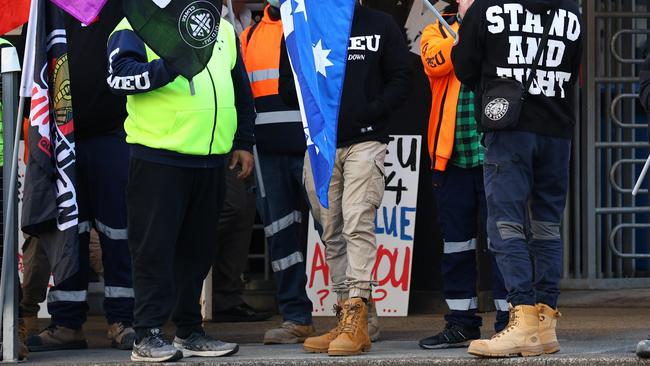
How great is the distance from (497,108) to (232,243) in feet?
10.4

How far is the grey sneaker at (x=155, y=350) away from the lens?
7496 mm

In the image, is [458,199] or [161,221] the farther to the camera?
[458,199]

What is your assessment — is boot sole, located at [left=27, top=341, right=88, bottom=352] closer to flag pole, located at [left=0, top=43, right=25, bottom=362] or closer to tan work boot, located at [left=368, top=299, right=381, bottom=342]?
flag pole, located at [left=0, top=43, right=25, bottom=362]

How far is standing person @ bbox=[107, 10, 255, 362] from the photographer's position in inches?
295

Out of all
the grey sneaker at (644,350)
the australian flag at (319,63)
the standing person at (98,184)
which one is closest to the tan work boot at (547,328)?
the grey sneaker at (644,350)

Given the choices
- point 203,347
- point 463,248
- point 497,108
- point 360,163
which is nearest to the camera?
point 497,108

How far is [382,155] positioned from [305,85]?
68 cm

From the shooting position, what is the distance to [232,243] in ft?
32.9

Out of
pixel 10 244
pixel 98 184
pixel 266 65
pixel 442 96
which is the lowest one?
pixel 10 244

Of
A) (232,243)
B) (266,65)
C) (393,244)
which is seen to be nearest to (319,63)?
(266,65)

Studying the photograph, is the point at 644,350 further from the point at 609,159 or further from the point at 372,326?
the point at 609,159

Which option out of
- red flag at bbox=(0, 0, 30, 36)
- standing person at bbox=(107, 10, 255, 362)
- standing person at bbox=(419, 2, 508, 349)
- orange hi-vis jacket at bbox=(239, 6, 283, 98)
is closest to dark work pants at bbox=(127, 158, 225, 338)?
standing person at bbox=(107, 10, 255, 362)

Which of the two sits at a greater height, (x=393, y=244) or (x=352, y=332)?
(x=393, y=244)

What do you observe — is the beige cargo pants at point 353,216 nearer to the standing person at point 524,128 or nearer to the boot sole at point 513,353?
the standing person at point 524,128
